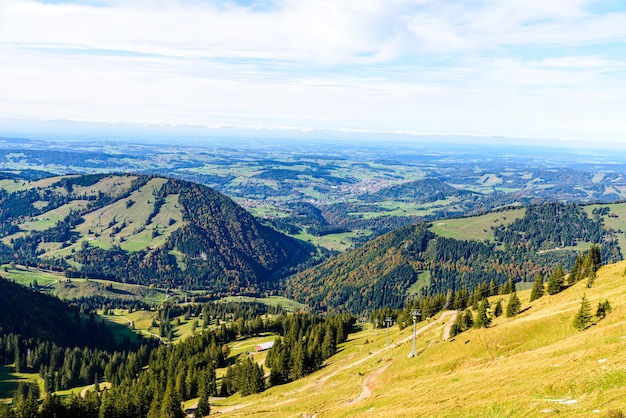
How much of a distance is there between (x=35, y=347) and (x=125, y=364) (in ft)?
174

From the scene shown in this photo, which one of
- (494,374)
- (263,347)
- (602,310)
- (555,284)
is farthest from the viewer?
(263,347)

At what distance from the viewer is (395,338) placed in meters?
129

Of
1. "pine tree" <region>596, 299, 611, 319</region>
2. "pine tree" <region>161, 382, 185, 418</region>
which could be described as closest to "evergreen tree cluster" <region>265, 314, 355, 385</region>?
"pine tree" <region>161, 382, 185, 418</region>

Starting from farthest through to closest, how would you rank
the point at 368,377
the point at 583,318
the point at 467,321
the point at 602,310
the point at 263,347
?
the point at 263,347 → the point at 467,321 → the point at 368,377 → the point at 602,310 → the point at 583,318

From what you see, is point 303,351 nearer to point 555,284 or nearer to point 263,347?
point 263,347

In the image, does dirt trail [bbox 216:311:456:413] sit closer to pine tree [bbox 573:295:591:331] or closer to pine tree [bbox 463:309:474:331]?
pine tree [bbox 463:309:474:331]

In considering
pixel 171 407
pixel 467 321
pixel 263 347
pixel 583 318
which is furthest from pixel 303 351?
pixel 583 318

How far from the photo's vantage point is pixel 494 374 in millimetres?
64812

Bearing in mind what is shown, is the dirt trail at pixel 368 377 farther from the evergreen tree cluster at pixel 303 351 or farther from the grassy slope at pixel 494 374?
the evergreen tree cluster at pixel 303 351

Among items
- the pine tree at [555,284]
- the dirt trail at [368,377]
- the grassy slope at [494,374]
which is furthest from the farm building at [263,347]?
the pine tree at [555,284]

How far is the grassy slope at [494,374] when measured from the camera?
44.9 m

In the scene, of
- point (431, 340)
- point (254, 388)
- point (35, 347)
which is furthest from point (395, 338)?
point (35, 347)

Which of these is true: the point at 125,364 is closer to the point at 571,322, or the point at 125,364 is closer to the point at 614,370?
the point at 571,322

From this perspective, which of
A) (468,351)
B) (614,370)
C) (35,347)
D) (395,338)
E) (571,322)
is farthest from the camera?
(35,347)
